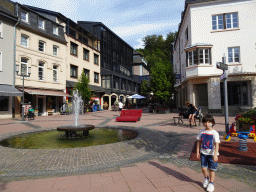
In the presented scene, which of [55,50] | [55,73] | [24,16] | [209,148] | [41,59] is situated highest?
[24,16]

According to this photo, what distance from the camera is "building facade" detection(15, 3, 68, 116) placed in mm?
19359

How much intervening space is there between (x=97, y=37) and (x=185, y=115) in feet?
92.2

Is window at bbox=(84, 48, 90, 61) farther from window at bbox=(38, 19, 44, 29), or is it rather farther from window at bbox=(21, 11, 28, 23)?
window at bbox=(21, 11, 28, 23)

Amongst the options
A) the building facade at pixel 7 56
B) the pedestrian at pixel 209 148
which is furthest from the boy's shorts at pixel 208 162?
the building facade at pixel 7 56

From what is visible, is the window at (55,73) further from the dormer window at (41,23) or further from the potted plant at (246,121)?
the potted plant at (246,121)

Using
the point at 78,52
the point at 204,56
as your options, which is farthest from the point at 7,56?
the point at 204,56

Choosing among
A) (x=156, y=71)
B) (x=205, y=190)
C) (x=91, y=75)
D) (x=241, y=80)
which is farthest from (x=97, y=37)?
(x=205, y=190)

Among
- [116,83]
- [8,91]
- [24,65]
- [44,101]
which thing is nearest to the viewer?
[8,91]

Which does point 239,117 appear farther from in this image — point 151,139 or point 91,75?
point 91,75

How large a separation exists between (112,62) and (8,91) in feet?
83.7

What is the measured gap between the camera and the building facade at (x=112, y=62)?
115 feet

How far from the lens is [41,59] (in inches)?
841

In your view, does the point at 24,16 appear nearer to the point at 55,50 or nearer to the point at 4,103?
the point at 55,50

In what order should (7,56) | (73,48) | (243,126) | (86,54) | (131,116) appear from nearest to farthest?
(243,126), (131,116), (7,56), (73,48), (86,54)
